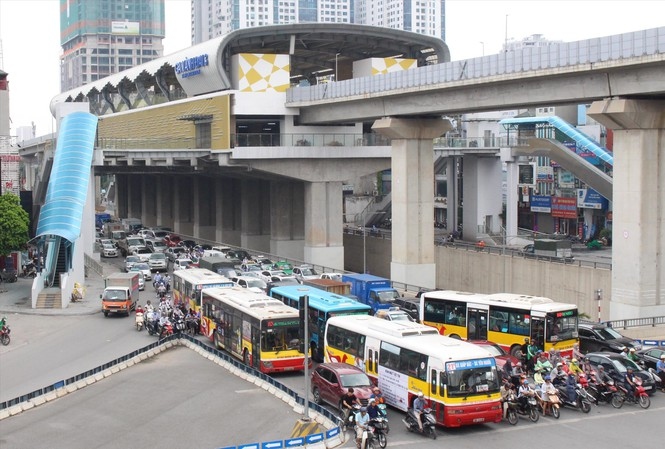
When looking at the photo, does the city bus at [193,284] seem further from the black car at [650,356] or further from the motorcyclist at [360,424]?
the motorcyclist at [360,424]

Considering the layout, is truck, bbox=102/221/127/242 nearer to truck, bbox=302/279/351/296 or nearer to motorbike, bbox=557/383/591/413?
truck, bbox=302/279/351/296

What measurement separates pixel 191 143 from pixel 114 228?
1941 cm

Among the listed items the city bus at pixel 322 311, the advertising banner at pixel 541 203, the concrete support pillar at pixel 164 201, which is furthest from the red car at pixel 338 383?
the concrete support pillar at pixel 164 201

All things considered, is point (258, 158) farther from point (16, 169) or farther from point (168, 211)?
point (168, 211)

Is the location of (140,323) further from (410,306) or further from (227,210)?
(227,210)

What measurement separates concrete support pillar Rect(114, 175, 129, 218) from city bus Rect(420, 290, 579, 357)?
10090 centimetres

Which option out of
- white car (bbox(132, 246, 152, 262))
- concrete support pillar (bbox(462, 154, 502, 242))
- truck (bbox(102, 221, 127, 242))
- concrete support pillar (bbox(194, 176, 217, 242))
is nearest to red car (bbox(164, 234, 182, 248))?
truck (bbox(102, 221, 127, 242))

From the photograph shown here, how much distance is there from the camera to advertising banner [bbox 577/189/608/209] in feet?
269

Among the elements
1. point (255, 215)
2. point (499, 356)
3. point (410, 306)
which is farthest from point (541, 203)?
point (499, 356)

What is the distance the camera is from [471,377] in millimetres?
23828

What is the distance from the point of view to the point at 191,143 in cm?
7575

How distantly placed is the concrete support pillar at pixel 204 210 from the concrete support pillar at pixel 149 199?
19804 mm

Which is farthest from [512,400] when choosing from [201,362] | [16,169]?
[16,169]

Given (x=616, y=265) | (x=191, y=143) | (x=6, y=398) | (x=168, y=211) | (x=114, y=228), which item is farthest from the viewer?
(x=168, y=211)
